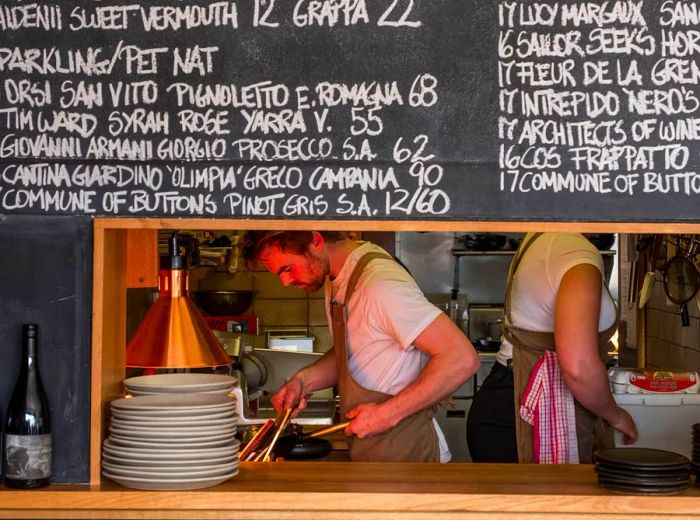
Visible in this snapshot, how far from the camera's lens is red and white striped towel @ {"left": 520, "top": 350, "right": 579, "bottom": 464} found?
3.42 metres

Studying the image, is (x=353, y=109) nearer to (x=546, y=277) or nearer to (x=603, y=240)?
(x=546, y=277)

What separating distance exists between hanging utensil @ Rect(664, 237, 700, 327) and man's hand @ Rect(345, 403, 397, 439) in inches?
114

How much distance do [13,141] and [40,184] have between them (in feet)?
0.40

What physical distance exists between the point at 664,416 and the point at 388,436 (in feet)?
4.60

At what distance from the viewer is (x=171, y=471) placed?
2.23 metres

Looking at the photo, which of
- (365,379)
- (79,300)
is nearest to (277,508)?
(79,300)

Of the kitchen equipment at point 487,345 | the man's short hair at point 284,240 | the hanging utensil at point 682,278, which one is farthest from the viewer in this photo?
the kitchen equipment at point 487,345

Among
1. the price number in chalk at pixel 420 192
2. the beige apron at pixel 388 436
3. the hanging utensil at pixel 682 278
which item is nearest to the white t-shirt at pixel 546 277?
the beige apron at pixel 388 436

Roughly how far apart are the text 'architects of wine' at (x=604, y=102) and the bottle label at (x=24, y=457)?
1262mm

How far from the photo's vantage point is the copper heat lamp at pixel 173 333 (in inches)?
119

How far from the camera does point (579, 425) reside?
347 centimetres

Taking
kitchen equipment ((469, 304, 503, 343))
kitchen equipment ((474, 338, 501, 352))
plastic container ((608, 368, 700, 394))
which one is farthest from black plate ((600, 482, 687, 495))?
kitchen equipment ((469, 304, 503, 343))

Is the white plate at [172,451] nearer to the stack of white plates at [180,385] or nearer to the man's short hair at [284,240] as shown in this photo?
the stack of white plates at [180,385]

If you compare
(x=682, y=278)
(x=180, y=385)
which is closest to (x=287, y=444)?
(x=180, y=385)
